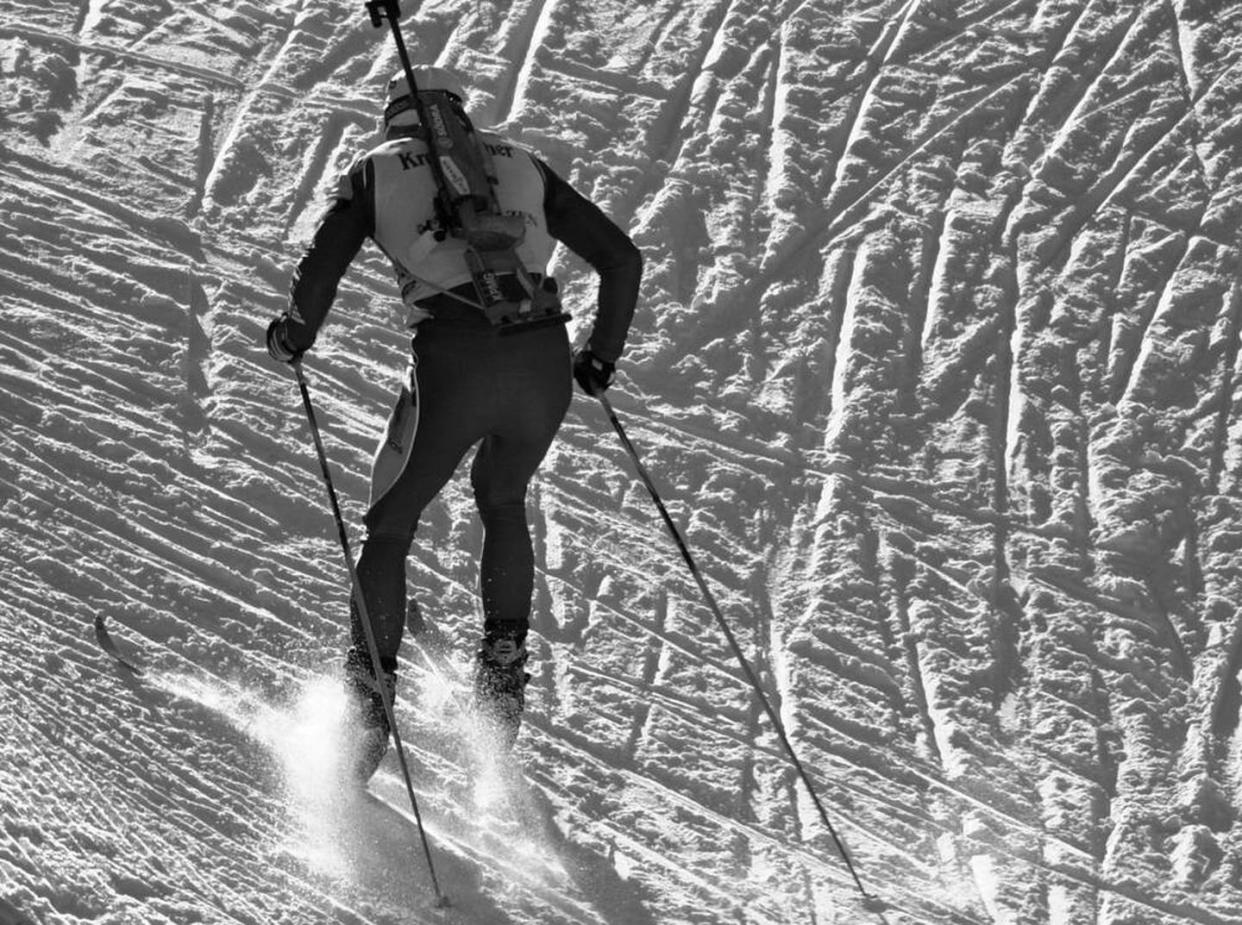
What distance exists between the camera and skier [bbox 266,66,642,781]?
5.27m

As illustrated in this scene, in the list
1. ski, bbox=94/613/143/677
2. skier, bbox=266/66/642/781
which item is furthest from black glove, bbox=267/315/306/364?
ski, bbox=94/613/143/677

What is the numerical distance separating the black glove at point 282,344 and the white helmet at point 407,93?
0.62 metres

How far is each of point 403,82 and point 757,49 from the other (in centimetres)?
473

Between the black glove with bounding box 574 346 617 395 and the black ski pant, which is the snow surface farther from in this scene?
the black glove with bounding box 574 346 617 395

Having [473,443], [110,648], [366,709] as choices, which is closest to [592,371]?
[473,443]

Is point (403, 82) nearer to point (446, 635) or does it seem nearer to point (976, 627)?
point (446, 635)

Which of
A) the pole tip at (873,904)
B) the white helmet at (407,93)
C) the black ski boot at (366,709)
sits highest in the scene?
the white helmet at (407,93)

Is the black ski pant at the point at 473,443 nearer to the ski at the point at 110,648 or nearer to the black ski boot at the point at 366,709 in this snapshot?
the black ski boot at the point at 366,709

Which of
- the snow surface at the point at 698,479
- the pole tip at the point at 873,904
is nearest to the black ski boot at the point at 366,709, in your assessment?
the snow surface at the point at 698,479

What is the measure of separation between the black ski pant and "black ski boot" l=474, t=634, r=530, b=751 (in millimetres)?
51

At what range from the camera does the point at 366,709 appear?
5.48 meters

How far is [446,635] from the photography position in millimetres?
6383

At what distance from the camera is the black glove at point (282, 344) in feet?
17.8

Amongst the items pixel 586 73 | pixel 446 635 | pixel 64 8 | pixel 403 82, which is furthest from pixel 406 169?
pixel 64 8
